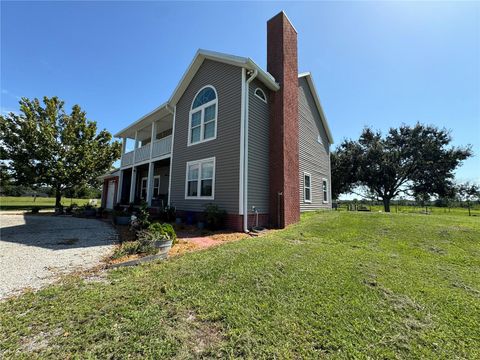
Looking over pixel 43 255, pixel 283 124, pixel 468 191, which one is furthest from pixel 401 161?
pixel 43 255

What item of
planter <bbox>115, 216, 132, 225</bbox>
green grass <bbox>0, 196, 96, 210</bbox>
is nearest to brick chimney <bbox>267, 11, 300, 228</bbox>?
planter <bbox>115, 216, 132, 225</bbox>

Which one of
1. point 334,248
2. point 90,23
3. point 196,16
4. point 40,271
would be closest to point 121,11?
point 90,23

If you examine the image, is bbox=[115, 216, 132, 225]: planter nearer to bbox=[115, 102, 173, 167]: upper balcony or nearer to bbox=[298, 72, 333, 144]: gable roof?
bbox=[115, 102, 173, 167]: upper balcony

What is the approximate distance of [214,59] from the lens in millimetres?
10531

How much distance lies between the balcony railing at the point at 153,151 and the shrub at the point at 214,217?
5805 millimetres

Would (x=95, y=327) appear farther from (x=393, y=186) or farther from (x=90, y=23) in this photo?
(x=393, y=186)

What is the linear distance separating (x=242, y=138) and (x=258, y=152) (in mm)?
1149

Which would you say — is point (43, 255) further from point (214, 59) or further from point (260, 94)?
point (214, 59)

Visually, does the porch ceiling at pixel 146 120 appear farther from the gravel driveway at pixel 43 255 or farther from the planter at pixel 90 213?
the gravel driveway at pixel 43 255

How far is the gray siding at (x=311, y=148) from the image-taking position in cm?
1304

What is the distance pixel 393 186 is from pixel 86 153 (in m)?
32.6

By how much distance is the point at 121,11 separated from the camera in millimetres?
9766

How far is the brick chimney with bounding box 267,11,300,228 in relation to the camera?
9477 mm

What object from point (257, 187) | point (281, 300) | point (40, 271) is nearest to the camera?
point (281, 300)
